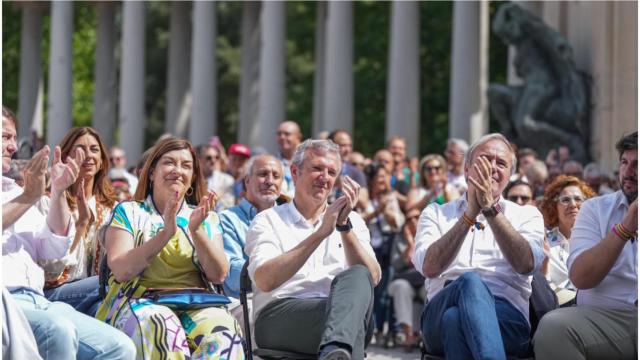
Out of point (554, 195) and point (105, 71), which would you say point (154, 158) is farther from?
point (105, 71)

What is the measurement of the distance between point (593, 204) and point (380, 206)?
1604cm

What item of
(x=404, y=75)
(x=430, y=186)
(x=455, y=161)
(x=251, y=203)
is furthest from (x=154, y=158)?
(x=404, y=75)

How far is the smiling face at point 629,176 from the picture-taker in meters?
16.5

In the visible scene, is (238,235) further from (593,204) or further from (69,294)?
(593,204)

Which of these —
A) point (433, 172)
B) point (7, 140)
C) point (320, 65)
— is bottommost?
point (433, 172)

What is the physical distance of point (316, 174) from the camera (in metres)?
18.1

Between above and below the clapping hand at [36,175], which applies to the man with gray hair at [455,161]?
below

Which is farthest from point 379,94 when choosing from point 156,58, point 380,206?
point 380,206

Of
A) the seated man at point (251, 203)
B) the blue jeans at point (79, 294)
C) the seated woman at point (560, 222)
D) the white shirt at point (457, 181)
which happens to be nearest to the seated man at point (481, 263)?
the seated woman at point (560, 222)

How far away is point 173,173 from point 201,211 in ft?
4.20

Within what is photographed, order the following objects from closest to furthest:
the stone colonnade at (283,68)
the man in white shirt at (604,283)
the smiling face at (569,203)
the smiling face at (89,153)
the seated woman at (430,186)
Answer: the man in white shirt at (604,283)
the smiling face at (89,153)
the smiling face at (569,203)
the seated woman at (430,186)
the stone colonnade at (283,68)

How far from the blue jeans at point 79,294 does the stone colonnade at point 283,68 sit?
3479 cm

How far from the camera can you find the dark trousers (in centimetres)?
1614

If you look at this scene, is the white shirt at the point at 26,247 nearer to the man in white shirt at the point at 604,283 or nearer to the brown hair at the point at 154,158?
the brown hair at the point at 154,158
